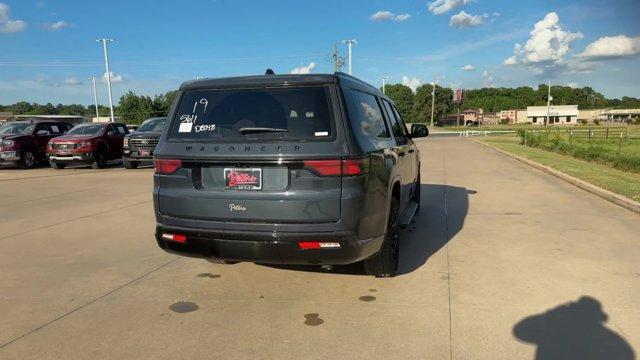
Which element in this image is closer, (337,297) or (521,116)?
(337,297)

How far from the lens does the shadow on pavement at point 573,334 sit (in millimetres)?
3258

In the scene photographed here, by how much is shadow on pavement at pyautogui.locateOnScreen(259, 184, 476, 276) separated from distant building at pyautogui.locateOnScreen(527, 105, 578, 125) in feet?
405

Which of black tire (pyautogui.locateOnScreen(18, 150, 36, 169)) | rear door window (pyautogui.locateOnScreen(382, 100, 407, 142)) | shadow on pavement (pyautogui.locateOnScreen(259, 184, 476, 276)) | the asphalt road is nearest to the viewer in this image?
the asphalt road

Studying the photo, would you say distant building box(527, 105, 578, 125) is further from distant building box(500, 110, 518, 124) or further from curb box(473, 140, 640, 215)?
curb box(473, 140, 640, 215)

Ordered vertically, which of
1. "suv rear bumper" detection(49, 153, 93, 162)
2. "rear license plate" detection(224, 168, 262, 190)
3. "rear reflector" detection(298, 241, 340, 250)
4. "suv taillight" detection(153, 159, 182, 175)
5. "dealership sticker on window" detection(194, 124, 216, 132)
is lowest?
"suv rear bumper" detection(49, 153, 93, 162)

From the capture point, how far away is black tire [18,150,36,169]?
16.7 m

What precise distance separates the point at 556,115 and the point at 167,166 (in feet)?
440

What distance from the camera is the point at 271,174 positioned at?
3.73 metres

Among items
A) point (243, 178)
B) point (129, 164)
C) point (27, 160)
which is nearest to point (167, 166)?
point (243, 178)

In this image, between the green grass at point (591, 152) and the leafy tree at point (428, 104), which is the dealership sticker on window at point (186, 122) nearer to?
the green grass at point (591, 152)

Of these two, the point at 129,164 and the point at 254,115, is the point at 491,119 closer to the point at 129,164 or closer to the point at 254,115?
the point at 129,164

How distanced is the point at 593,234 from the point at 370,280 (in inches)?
141

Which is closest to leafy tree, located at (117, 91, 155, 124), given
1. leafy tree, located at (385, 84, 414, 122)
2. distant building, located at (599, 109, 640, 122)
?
leafy tree, located at (385, 84, 414, 122)

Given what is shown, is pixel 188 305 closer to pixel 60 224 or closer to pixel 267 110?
pixel 267 110
